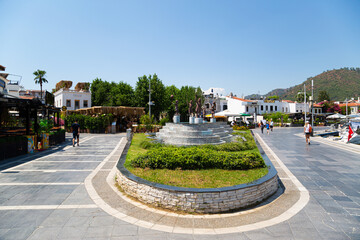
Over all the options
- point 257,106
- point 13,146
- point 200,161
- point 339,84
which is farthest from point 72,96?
point 339,84

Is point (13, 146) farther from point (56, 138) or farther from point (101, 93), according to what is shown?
point (101, 93)

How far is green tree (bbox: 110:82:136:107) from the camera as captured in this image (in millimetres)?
42656

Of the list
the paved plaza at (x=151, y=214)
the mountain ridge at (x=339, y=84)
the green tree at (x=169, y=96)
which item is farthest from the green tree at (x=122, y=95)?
the mountain ridge at (x=339, y=84)

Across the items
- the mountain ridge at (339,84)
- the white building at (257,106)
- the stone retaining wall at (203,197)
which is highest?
the mountain ridge at (339,84)

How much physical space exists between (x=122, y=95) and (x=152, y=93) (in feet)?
27.3

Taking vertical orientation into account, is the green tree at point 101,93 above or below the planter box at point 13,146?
above

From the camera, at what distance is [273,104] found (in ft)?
202

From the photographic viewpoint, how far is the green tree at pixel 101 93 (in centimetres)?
4756

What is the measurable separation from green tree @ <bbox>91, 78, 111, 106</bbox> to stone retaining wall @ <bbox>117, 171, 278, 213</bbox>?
4483cm

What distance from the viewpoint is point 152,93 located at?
38156mm

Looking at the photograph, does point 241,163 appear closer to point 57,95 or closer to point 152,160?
point 152,160

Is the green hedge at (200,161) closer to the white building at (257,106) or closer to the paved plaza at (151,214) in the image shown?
the paved plaza at (151,214)

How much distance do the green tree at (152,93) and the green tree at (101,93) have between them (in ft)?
39.5

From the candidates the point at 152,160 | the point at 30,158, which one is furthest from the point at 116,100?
the point at 152,160
